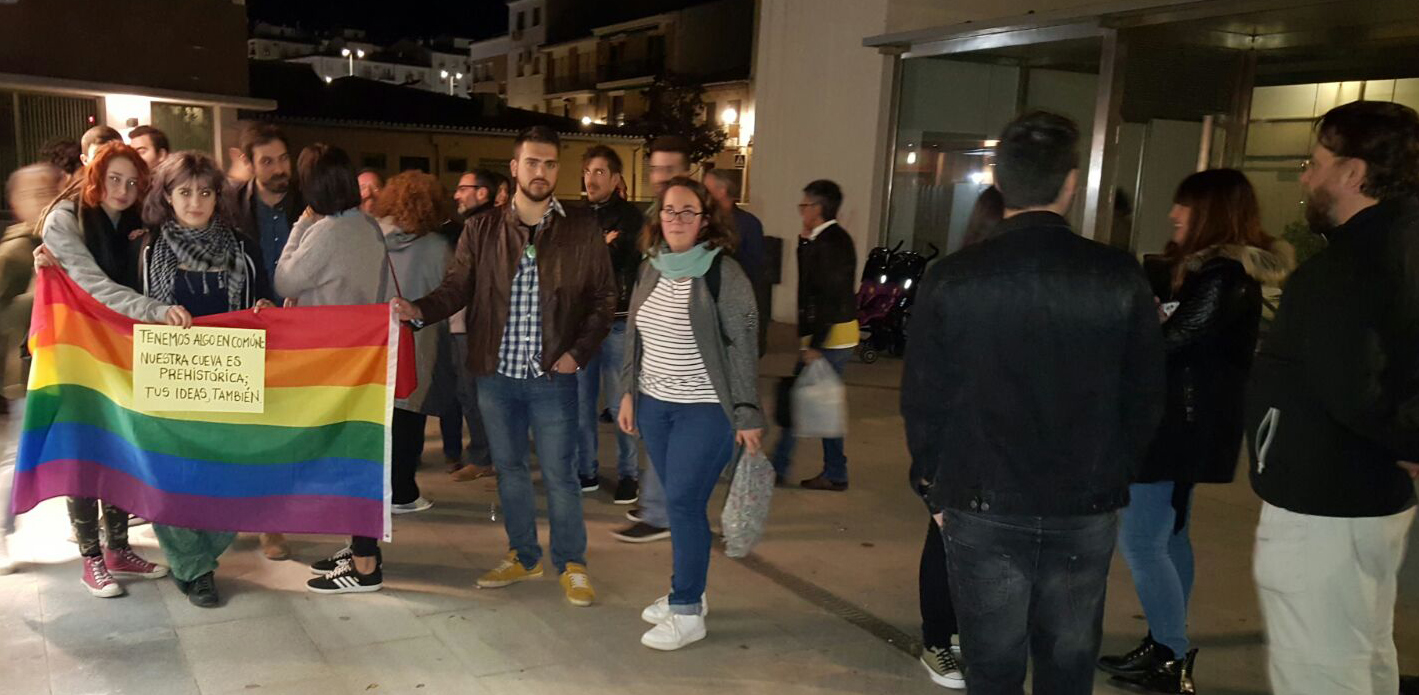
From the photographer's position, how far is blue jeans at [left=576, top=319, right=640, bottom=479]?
5.78 m

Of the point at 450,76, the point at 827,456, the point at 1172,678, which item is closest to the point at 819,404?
the point at 827,456

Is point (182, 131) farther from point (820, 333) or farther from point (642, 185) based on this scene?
point (642, 185)

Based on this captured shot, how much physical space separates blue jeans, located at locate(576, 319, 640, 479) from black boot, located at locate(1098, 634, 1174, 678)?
2829 mm

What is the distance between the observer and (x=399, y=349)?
415 cm

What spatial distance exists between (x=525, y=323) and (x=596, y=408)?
6.48 feet

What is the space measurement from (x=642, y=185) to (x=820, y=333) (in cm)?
3235

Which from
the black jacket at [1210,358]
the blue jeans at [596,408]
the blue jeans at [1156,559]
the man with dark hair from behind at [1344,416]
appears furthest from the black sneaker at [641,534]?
the man with dark hair from behind at [1344,416]

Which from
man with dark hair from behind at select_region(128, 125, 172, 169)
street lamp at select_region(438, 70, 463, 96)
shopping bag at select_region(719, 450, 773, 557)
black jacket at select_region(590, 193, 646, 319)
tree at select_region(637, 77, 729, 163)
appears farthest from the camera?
street lamp at select_region(438, 70, 463, 96)

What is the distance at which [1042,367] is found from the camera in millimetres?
2246

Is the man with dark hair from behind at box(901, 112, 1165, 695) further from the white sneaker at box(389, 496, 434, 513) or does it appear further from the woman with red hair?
the white sneaker at box(389, 496, 434, 513)

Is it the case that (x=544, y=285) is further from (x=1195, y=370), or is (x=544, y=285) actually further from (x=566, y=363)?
(x=1195, y=370)

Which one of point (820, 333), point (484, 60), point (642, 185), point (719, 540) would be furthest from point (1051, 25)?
point (484, 60)

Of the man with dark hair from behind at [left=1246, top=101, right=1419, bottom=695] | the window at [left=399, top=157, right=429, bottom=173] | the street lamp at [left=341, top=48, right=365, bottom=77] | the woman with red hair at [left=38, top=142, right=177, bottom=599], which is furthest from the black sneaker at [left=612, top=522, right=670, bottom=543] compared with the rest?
the street lamp at [left=341, top=48, right=365, bottom=77]

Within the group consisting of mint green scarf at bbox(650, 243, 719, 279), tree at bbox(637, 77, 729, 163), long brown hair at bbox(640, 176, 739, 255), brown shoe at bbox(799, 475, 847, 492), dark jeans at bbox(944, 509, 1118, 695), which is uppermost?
tree at bbox(637, 77, 729, 163)
